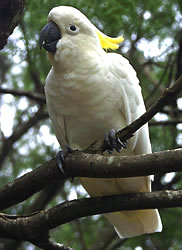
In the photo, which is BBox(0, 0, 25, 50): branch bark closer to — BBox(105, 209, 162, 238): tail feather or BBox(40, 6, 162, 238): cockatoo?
BBox(40, 6, 162, 238): cockatoo

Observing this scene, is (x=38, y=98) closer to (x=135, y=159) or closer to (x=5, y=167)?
(x=5, y=167)

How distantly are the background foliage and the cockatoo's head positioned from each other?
70cm

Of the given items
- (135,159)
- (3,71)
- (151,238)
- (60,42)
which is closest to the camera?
(135,159)

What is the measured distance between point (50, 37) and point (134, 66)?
1799mm

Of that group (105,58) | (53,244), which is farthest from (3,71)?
(53,244)

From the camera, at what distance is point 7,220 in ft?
9.76

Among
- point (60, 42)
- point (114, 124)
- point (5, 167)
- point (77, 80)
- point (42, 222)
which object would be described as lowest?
point (5, 167)

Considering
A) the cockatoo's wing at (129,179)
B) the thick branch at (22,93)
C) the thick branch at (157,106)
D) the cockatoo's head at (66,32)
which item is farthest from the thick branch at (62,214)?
the thick branch at (22,93)

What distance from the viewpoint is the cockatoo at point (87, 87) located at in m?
3.09

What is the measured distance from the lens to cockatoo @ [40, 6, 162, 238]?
122 inches

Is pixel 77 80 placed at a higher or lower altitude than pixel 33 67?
higher

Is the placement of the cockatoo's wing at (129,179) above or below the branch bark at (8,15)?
below

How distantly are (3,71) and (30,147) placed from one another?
1.16 meters

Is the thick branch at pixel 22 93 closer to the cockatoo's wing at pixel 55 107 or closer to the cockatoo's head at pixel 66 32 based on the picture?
the cockatoo's wing at pixel 55 107
